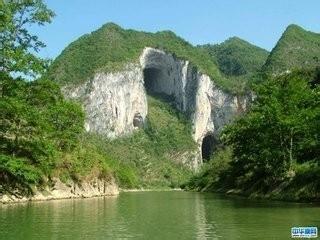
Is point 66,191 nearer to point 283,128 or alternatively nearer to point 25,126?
point 25,126

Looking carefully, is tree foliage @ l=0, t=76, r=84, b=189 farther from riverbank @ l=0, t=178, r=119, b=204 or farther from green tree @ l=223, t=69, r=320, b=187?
green tree @ l=223, t=69, r=320, b=187

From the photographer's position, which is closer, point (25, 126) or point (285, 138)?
point (25, 126)

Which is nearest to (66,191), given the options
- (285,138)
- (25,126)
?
(25,126)

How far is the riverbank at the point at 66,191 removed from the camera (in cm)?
4325

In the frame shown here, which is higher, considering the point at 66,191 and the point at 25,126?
the point at 25,126

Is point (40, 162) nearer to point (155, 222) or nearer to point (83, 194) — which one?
point (83, 194)

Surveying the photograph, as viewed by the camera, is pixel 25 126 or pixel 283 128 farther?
pixel 283 128

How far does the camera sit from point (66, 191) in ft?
192

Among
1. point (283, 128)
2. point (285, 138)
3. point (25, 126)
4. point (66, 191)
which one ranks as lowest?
point (66, 191)

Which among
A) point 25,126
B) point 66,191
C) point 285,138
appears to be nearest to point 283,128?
point 285,138

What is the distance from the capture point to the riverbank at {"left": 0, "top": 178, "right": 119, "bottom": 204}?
1703 inches

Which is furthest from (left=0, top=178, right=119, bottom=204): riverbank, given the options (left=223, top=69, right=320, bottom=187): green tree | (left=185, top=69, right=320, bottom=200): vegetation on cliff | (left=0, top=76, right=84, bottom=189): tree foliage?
(left=223, top=69, right=320, bottom=187): green tree

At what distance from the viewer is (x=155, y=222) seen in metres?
25.2

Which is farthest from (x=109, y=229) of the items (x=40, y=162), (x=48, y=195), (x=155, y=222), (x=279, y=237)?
(x=48, y=195)
